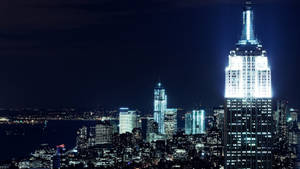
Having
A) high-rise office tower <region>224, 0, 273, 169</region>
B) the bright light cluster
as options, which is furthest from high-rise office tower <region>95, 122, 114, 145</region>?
the bright light cluster

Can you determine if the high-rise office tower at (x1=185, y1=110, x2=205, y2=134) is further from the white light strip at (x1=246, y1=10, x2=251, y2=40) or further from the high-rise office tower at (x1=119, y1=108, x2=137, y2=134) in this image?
the white light strip at (x1=246, y1=10, x2=251, y2=40)

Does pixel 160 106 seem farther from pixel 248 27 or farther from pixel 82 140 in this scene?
pixel 248 27

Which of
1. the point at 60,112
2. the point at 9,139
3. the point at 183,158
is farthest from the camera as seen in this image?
the point at 60,112

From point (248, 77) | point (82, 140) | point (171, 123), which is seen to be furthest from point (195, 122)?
point (248, 77)

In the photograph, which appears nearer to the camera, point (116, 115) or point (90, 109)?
point (116, 115)

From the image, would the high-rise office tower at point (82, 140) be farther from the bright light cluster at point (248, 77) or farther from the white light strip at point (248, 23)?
the white light strip at point (248, 23)

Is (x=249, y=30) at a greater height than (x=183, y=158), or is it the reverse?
(x=249, y=30)

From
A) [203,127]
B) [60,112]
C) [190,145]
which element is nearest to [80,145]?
[203,127]

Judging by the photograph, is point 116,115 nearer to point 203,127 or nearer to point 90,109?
point 90,109
